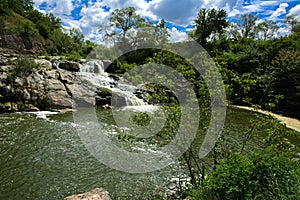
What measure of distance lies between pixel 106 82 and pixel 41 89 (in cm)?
659

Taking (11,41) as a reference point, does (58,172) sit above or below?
below

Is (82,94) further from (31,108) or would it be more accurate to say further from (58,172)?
(58,172)

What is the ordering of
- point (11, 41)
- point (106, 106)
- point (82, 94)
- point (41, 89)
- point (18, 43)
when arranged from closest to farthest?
point (41, 89)
point (106, 106)
point (82, 94)
point (11, 41)
point (18, 43)

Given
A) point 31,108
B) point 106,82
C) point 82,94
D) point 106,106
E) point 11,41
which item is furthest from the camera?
point 11,41

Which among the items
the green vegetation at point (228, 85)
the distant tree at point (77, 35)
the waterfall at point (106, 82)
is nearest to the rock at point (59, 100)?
the green vegetation at point (228, 85)

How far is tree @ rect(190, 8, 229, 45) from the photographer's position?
121 ft

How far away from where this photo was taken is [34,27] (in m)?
34.4

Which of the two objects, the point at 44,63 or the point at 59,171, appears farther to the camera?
the point at 44,63

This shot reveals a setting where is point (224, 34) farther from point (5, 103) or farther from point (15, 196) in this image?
point (15, 196)

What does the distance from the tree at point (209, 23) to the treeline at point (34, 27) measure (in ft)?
69.1

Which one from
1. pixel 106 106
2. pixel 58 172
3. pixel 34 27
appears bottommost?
pixel 58 172

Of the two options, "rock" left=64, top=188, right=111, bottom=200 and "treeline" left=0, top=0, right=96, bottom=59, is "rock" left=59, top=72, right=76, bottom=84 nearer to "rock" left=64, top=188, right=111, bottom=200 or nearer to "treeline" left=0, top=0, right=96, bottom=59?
"treeline" left=0, top=0, right=96, bottom=59

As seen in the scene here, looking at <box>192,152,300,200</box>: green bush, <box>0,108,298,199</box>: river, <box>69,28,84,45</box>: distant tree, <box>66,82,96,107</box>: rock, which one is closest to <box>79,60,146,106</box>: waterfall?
<box>66,82,96,107</box>: rock

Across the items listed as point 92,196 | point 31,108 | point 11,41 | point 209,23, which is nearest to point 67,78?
point 31,108
